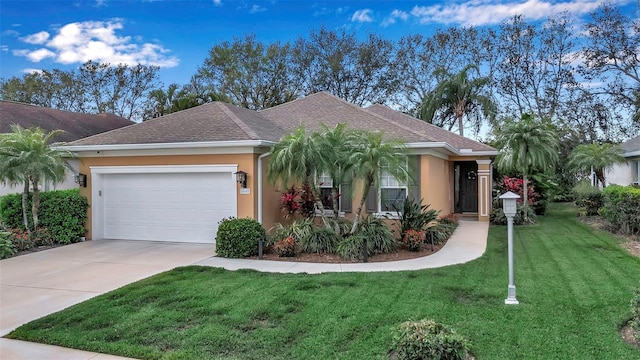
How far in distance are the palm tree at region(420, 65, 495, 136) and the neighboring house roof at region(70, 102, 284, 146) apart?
52.6ft

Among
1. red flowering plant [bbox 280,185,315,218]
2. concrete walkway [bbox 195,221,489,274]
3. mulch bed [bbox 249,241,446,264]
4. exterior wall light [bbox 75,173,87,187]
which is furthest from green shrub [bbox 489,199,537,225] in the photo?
exterior wall light [bbox 75,173,87,187]

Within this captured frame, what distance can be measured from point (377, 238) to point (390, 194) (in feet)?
8.88

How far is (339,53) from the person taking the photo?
100.0ft

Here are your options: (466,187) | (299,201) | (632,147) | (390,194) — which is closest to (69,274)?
(299,201)

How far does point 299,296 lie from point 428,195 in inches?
258

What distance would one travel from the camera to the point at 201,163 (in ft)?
36.2

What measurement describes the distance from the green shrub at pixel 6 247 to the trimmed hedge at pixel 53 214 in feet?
3.83

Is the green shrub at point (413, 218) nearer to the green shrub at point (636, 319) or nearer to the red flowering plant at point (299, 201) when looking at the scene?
the red flowering plant at point (299, 201)

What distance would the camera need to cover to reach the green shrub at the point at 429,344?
394 centimetres

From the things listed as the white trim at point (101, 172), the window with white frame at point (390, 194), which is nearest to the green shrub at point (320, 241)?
the window with white frame at point (390, 194)

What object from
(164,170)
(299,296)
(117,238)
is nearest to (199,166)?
(164,170)

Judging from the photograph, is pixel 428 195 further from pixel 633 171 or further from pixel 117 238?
pixel 633 171

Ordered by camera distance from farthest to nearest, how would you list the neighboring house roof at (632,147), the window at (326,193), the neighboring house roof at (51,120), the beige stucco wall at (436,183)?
the neighboring house roof at (632,147), the neighboring house roof at (51,120), the window at (326,193), the beige stucco wall at (436,183)

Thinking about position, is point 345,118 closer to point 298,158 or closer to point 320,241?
point 298,158
